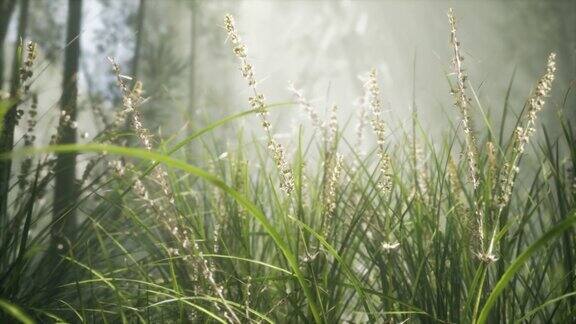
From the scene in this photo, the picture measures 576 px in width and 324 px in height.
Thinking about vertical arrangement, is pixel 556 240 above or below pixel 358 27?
below

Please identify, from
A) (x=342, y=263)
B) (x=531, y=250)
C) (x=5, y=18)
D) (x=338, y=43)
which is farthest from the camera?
(x=338, y=43)

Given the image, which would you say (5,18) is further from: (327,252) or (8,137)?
(327,252)

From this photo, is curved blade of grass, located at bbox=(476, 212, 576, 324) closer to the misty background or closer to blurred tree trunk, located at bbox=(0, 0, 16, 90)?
blurred tree trunk, located at bbox=(0, 0, 16, 90)

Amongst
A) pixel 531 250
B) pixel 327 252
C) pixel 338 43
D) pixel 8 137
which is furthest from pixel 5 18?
pixel 338 43

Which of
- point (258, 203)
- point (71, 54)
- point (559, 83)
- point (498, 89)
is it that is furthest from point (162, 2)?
point (258, 203)

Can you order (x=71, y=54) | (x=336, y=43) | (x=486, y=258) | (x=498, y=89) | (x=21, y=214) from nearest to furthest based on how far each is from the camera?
(x=486, y=258) → (x=21, y=214) → (x=71, y=54) → (x=498, y=89) → (x=336, y=43)

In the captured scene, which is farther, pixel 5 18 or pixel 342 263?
pixel 5 18

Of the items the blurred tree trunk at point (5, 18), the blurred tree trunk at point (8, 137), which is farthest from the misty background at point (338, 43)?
the blurred tree trunk at point (8, 137)

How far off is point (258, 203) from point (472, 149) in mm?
897

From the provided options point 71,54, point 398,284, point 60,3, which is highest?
point 60,3

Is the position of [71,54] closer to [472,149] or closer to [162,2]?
[472,149]

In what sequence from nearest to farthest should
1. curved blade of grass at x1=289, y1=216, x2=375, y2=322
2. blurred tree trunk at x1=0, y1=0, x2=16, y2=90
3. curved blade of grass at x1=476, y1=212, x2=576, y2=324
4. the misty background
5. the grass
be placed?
curved blade of grass at x1=476, y1=212, x2=576, y2=324 → curved blade of grass at x1=289, y1=216, x2=375, y2=322 → the grass → blurred tree trunk at x1=0, y1=0, x2=16, y2=90 → the misty background

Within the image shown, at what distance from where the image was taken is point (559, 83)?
13398mm

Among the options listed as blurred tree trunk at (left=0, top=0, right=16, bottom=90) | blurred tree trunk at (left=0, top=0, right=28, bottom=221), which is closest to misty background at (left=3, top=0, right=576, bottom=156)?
blurred tree trunk at (left=0, top=0, right=16, bottom=90)
